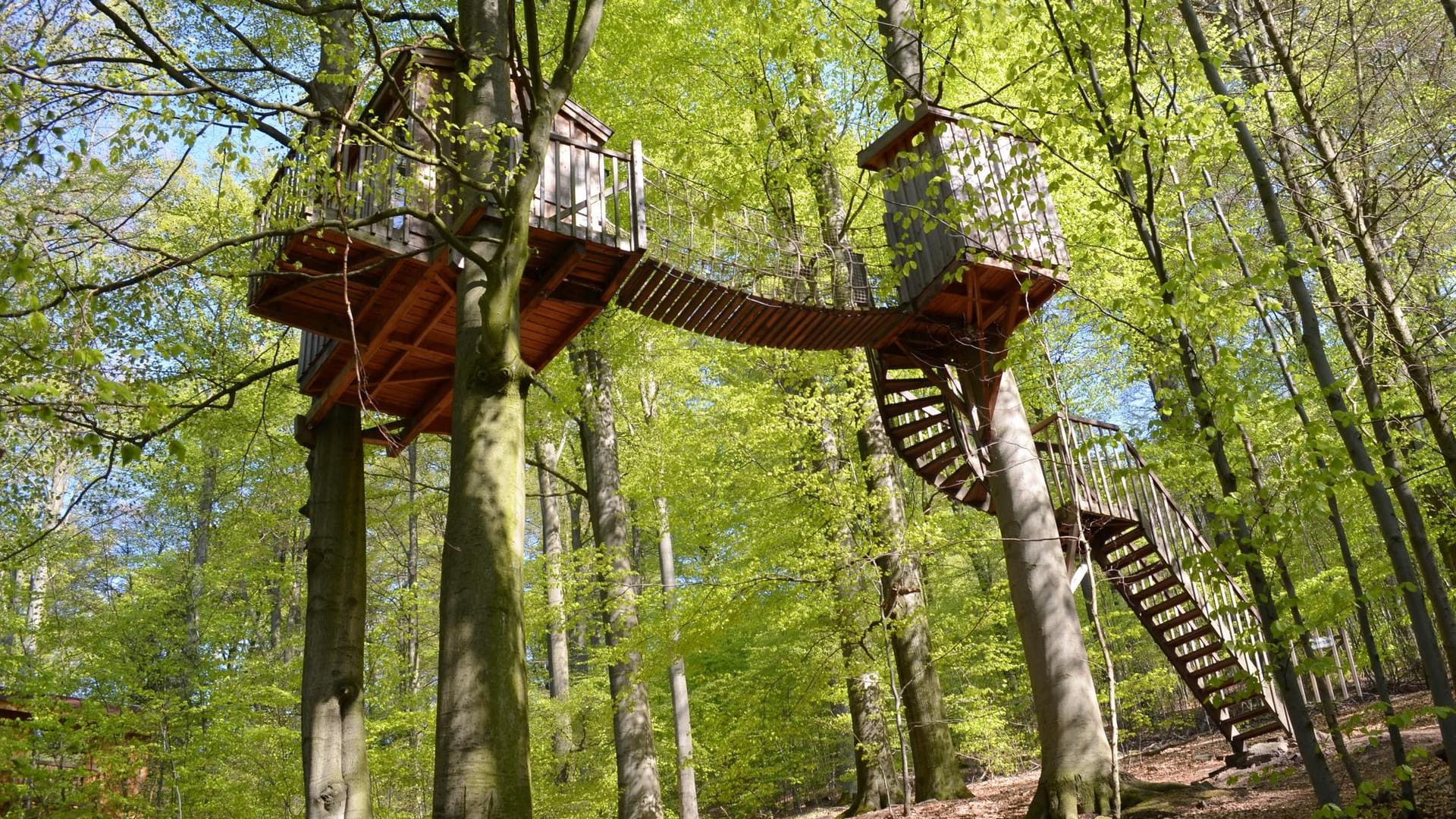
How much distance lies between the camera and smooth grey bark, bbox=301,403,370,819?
23.6 ft

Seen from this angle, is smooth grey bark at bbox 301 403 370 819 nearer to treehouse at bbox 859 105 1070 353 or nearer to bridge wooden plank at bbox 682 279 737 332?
bridge wooden plank at bbox 682 279 737 332

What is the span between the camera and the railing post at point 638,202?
7.39 meters

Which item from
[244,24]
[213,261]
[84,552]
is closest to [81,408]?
[213,261]

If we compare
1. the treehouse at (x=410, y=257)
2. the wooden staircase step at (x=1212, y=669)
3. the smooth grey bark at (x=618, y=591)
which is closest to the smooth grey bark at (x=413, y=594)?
the smooth grey bark at (x=618, y=591)

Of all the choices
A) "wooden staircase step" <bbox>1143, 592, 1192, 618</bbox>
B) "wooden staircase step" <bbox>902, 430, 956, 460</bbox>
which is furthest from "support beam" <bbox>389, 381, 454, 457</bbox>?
"wooden staircase step" <bbox>1143, 592, 1192, 618</bbox>

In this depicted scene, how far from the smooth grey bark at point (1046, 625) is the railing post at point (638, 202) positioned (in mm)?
3735

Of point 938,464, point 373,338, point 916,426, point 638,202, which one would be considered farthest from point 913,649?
point 373,338

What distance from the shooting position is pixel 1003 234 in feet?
28.9

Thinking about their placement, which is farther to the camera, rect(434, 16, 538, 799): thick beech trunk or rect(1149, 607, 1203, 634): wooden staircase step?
rect(1149, 607, 1203, 634): wooden staircase step

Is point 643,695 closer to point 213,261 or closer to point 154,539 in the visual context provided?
point 213,261

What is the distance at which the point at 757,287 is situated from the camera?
10281 mm

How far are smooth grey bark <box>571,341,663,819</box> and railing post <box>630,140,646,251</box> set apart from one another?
15.1 feet

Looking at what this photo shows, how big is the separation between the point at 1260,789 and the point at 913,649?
3.71m

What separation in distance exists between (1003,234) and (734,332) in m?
2.75
